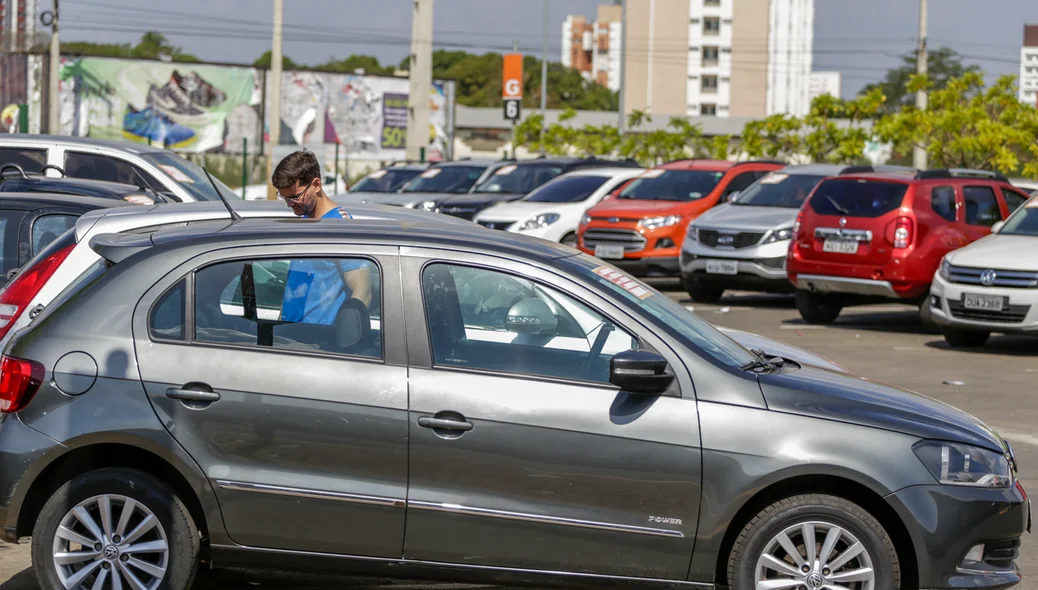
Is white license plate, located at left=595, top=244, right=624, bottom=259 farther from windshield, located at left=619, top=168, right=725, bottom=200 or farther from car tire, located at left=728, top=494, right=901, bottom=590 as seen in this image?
car tire, located at left=728, top=494, right=901, bottom=590

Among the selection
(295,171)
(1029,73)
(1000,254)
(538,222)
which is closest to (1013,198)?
(1000,254)

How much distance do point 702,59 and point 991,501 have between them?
357ft

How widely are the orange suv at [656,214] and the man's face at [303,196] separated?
12376 millimetres

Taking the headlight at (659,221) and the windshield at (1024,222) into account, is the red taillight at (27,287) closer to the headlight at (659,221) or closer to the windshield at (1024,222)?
the windshield at (1024,222)

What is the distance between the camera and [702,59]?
110688 mm

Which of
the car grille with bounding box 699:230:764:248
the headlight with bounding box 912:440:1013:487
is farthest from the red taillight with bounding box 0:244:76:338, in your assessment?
the car grille with bounding box 699:230:764:248

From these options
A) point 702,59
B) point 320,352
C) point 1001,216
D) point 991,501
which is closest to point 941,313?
point 1001,216

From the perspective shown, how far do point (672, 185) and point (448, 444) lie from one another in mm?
15230

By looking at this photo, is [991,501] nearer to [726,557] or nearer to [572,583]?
[726,557]

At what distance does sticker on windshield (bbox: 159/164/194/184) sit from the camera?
37.2ft

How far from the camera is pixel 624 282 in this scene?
17.1ft

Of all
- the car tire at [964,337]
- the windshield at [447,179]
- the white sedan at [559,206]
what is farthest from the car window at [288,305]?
the windshield at [447,179]

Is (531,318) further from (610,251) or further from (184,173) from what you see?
(610,251)

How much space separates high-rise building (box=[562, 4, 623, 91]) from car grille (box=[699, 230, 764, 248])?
141m
